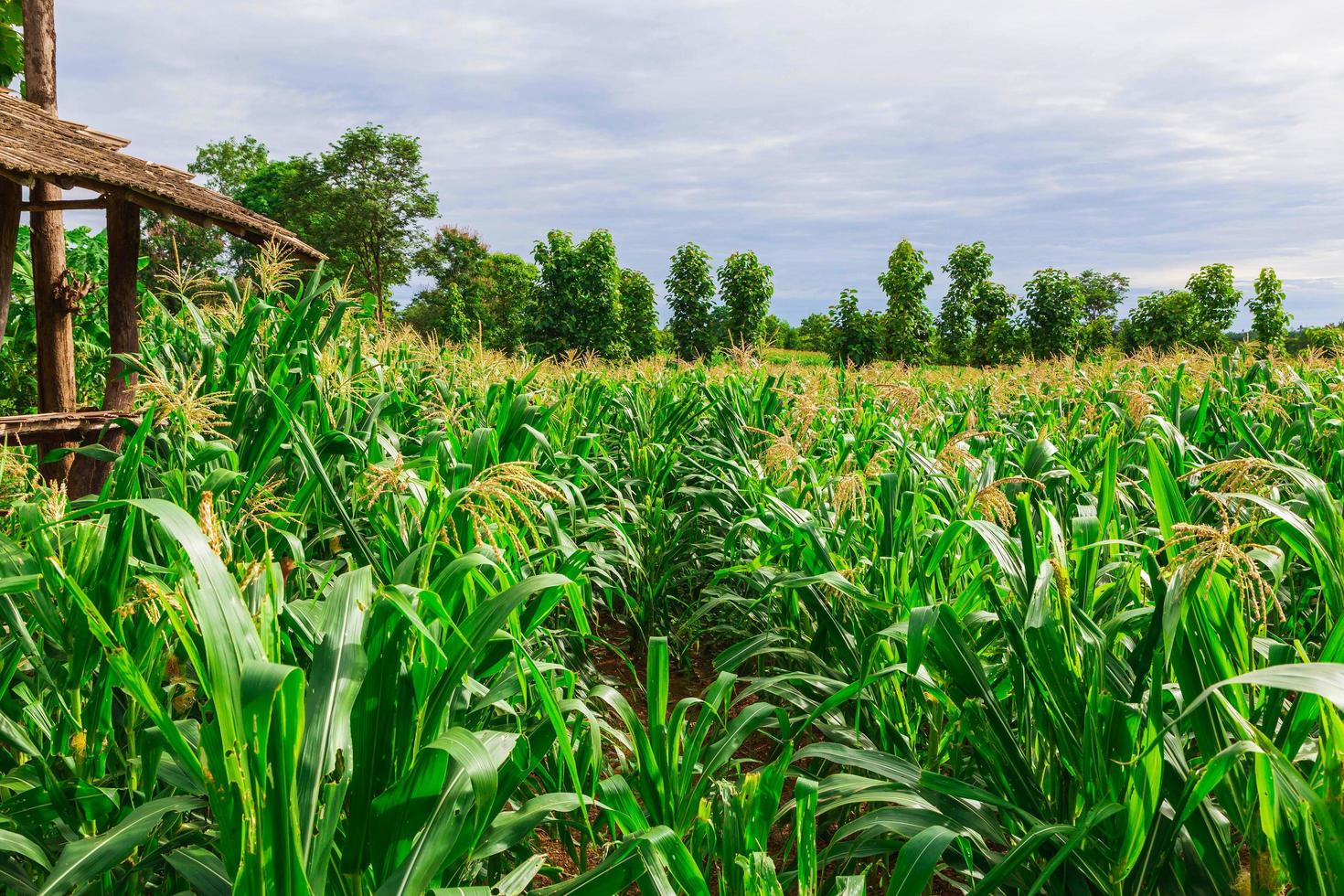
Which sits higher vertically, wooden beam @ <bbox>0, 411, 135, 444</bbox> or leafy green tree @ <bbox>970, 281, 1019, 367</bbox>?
leafy green tree @ <bbox>970, 281, 1019, 367</bbox>

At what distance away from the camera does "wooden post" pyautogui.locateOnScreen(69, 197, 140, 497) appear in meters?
6.16

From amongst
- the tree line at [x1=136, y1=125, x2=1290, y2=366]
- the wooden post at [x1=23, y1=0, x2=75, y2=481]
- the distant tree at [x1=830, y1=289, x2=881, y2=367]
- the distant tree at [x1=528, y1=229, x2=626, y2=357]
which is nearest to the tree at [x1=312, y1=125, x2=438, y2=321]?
the tree line at [x1=136, y1=125, x2=1290, y2=366]

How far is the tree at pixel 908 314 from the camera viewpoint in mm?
30000

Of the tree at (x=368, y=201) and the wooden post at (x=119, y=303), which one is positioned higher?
the tree at (x=368, y=201)

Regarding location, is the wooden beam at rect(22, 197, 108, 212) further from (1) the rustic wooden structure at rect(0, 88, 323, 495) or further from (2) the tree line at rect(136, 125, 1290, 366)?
(2) the tree line at rect(136, 125, 1290, 366)

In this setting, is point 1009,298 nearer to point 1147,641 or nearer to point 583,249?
point 583,249

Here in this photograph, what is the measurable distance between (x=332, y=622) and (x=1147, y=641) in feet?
4.36

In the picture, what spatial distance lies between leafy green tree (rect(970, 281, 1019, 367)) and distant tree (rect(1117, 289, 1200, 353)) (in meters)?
4.49

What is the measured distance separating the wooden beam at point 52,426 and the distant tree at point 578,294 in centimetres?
2275

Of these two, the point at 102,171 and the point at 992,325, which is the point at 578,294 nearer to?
the point at 992,325

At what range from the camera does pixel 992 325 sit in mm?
32281

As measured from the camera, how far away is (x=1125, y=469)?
3.46 meters

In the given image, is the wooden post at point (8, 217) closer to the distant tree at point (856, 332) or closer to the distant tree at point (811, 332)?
the distant tree at point (856, 332)

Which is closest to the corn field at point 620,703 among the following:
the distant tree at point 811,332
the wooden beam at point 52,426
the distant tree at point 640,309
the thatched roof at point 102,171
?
the wooden beam at point 52,426
